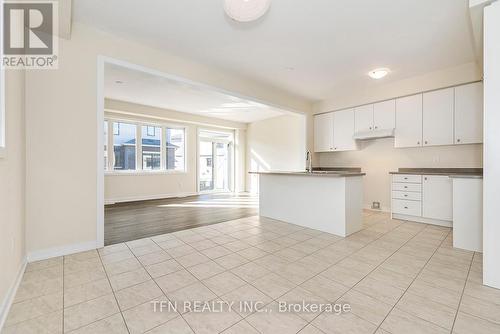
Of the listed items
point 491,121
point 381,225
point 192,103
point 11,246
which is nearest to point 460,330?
point 491,121

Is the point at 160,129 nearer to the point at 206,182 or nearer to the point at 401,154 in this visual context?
the point at 206,182

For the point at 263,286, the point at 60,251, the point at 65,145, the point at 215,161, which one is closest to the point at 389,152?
the point at 263,286

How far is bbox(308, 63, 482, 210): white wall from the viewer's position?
12.3ft

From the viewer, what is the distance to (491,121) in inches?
73.5

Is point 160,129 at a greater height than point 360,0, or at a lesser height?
lesser

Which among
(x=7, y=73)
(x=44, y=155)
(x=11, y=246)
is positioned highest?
(x=7, y=73)

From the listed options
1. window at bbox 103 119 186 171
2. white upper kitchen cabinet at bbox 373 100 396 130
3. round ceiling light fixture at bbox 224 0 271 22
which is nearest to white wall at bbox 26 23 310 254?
round ceiling light fixture at bbox 224 0 271 22

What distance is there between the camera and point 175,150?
23.2 ft

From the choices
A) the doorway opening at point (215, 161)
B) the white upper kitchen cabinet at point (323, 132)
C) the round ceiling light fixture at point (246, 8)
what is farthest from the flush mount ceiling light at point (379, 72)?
the doorway opening at point (215, 161)

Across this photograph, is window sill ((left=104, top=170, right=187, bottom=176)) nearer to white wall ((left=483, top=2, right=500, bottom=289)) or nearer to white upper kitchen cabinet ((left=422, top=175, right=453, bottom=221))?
white upper kitchen cabinet ((left=422, top=175, right=453, bottom=221))

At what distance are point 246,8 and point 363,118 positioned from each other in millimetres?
3901

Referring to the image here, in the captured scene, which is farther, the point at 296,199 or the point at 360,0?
the point at 296,199

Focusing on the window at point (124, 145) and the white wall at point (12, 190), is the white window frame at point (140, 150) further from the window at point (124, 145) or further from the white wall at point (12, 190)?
the white wall at point (12, 190)

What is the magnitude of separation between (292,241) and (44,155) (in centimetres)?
306
